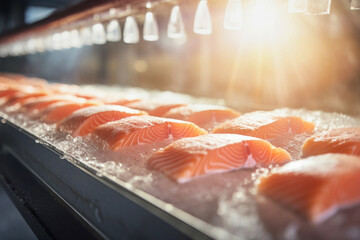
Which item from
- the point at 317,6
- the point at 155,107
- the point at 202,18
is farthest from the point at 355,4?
the point at 155,107

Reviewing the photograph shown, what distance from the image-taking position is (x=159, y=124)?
2.01 meters

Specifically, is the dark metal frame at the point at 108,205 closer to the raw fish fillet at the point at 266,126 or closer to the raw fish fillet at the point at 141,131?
the raw fish fillet at the point at 141,131

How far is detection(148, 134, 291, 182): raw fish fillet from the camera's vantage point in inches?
55.6

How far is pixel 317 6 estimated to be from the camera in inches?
69.0

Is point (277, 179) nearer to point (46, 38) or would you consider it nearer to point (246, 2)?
point (246, 2)

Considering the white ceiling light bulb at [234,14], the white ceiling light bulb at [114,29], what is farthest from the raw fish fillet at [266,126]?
the white ceiling light bulb at [114,29]

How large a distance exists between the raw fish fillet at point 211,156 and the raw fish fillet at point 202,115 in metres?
0.83

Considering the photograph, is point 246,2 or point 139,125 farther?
point 246,2

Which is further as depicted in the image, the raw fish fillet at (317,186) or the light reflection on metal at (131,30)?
the light reflection on metal at (131,30)

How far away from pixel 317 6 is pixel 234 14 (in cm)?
57

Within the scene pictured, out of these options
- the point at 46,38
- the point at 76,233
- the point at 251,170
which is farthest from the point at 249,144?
the point at 46,38

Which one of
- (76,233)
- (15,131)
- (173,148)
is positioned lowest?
(76,233)

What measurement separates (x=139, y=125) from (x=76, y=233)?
68 centimetres

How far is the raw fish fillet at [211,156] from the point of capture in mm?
1411
